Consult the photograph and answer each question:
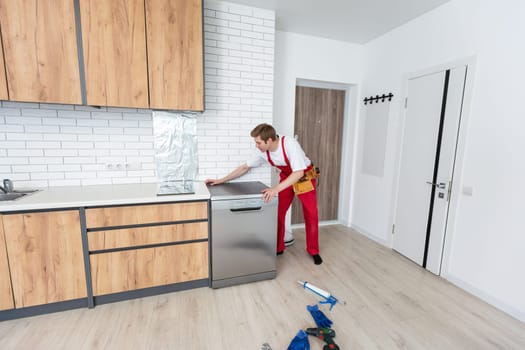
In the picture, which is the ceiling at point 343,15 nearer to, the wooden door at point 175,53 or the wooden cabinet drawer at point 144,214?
the wooden door at point 175,53

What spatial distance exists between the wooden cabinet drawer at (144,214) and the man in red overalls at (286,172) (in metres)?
0.54

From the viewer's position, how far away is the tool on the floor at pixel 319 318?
5.70 feet

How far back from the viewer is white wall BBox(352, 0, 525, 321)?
1.86 metres

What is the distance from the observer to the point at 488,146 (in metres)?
2.02

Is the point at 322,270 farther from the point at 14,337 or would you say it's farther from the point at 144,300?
the point at 14,337

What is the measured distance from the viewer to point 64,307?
186cm

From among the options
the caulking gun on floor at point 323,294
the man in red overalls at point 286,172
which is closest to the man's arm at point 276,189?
the man in red overalls at point 286,172

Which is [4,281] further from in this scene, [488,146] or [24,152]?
[488,146]

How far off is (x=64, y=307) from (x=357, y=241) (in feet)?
10.4

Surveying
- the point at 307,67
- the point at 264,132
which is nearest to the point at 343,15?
the point at 307,67

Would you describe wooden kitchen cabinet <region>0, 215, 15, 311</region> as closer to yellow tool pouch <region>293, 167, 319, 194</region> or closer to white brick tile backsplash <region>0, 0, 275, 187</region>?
white brick tile backsplash <region>0, 0, 275, 187</region>

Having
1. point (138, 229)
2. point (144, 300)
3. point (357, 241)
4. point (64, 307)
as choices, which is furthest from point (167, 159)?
point (357, 241)

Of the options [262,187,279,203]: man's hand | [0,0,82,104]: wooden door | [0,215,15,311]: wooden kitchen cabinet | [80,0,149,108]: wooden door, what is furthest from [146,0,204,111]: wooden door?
[0,215,15,311]: wooden kitchen cabinet

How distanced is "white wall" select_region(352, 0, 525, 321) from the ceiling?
26cm
